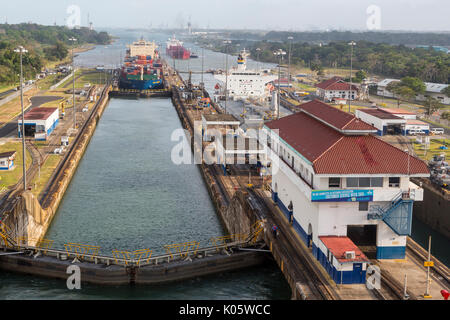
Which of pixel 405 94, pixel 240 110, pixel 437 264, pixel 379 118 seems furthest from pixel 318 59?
pixel 437 264

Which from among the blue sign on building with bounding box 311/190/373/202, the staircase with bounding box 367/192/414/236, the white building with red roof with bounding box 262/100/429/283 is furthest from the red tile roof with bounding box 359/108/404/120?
the blue sign on building with bounding box 311/190/373/202

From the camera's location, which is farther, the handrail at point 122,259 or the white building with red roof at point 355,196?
the handrail at point 122,259

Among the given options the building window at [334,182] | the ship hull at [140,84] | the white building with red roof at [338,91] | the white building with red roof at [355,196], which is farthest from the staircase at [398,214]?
the ship hull at [140,84]

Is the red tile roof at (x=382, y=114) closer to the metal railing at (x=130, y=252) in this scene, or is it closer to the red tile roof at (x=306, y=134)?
the red tile roof at (x=306, y=134)

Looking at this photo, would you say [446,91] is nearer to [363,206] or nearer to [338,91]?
[338,91]

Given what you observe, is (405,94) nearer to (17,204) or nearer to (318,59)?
(17,204)

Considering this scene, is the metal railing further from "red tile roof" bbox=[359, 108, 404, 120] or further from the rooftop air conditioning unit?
"red tile roof" bbox=[359, 108, 404, 120]
